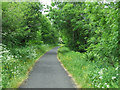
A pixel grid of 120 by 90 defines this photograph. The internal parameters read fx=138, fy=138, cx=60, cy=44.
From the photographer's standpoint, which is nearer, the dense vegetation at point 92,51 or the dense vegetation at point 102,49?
the dense vegetation at point 102,49

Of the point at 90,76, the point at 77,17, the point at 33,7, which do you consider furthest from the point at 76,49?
the point at 90,76

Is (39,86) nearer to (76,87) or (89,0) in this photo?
(76,87)

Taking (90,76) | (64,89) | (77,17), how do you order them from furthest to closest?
(77,17)
(90,76)
(64,89)

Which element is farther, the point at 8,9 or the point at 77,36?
the point at 77,36

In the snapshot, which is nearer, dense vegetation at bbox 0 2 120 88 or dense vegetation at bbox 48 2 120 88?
dense vegetation at bbox 48 2 120 88

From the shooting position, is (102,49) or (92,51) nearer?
(102,49)

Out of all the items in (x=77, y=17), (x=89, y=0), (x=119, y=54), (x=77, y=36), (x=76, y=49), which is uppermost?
(x=89, y=0)

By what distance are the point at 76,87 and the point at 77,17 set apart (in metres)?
12.5

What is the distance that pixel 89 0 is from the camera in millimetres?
8617

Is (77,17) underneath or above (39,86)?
above

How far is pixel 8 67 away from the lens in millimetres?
7988

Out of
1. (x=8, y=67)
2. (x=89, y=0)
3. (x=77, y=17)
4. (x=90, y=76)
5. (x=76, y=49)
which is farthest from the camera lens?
(x=76, y=49)

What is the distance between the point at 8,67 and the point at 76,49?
13.6 metres

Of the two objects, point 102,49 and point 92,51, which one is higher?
point 102,49
